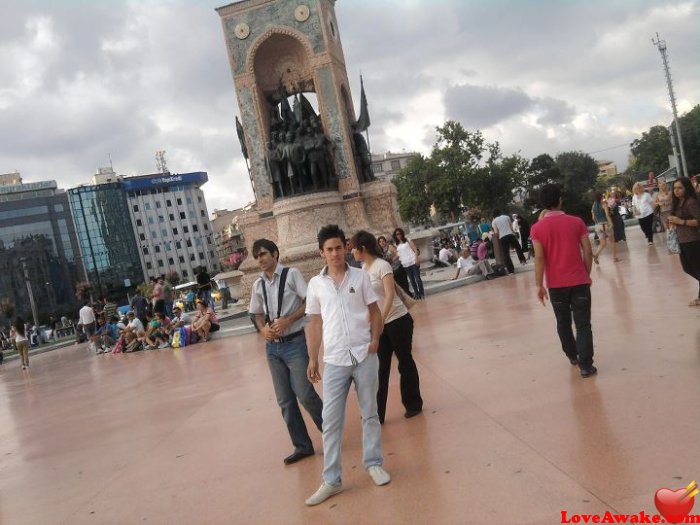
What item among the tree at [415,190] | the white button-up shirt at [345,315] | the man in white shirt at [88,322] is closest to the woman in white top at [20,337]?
the man in white shirt at [88,322]

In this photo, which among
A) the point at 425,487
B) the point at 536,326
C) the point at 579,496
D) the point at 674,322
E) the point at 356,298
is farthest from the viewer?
the point at 536,326

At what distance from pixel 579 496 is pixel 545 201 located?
3.02m

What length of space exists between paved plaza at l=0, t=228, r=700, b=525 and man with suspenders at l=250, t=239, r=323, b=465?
0.31 metres

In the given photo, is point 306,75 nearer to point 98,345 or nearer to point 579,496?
point 98,345

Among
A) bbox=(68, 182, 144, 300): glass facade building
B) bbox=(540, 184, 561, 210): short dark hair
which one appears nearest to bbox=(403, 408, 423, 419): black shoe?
bbox=(540, 184, 561, 210): short dark hair

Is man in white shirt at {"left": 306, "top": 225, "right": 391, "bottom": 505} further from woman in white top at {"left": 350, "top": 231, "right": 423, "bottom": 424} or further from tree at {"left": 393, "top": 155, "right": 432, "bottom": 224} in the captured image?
tree at {"left": 393, "top": 155, "right": 432, "bottom": 224}

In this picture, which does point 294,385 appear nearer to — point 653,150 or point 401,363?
point 401,363

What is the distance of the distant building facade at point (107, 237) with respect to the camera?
104438 millimetres

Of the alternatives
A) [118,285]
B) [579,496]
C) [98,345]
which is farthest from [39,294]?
[579,496]

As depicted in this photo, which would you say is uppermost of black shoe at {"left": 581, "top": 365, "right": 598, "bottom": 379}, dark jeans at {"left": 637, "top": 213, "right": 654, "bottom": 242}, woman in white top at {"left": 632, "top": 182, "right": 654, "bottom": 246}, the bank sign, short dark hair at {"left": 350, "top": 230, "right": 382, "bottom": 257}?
the bank sign

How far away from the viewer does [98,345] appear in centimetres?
1927

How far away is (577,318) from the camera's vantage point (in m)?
5.50

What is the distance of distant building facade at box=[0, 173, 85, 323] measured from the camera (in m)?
96.5

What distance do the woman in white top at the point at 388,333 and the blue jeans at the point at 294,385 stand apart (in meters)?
0.69
